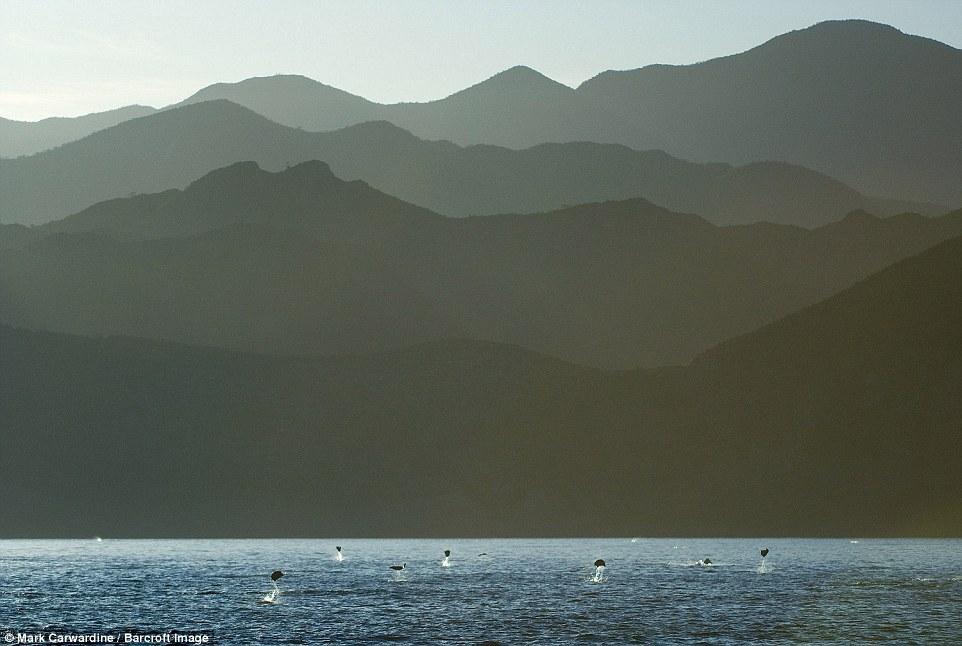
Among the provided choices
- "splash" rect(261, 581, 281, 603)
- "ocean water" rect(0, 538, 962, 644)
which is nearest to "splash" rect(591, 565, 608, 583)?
"ocean water" rect(0, 538, 962, 644)

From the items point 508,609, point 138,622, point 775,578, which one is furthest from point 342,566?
point 138,622

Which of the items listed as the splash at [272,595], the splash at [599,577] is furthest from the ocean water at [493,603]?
the splash at [599,577]

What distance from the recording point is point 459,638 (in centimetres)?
9556

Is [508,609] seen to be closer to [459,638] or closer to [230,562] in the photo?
[459,638]

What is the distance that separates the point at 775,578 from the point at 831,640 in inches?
2535

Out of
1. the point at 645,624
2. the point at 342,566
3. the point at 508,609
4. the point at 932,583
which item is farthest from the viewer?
the point at 342,566

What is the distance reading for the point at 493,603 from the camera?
125125mm

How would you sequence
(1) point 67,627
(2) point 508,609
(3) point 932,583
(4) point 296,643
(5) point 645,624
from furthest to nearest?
(3) point 932,583, (2) point 508,609, (5) point 645,624, (1) point 67,627, (4) point 296,643

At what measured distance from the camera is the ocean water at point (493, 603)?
322ft

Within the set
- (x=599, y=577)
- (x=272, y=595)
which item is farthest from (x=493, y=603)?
(x=599, y=577)

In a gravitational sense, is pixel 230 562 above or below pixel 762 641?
above

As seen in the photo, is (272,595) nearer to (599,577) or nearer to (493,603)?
(493,603)

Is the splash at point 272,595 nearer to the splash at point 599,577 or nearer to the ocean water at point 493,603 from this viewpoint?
the ocean water at point 493,603

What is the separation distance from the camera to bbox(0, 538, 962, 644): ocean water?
3861 inches
